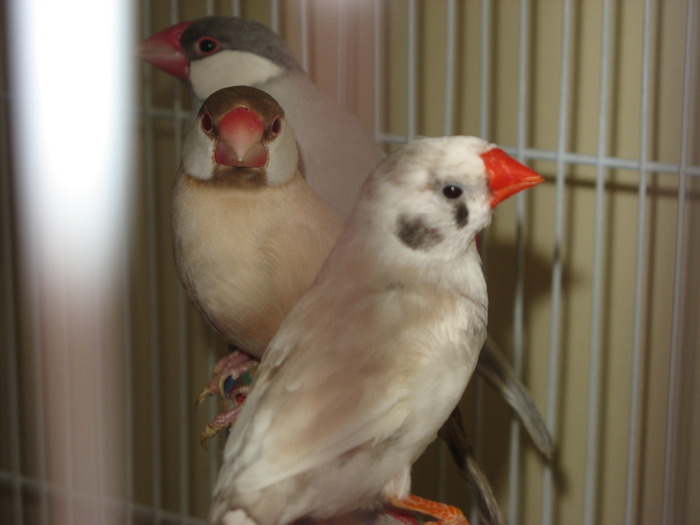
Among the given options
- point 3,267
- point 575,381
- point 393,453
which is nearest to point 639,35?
point 575,381

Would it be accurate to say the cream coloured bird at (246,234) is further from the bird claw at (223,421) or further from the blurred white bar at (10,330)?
the blurred white bar at (10,330)

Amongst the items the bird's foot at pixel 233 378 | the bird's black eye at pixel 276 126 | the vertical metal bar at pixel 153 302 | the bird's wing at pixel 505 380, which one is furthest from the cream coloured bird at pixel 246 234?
the vertical metal bar at pixel 153 302

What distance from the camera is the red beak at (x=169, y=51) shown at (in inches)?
36.6

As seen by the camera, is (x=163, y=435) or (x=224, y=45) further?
(x=163, y=435)

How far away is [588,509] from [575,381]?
0.24 m

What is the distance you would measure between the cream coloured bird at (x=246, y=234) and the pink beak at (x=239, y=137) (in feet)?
0.08

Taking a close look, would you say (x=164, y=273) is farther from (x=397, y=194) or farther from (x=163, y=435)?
(x=397, y=194)

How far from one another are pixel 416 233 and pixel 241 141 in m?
0.16

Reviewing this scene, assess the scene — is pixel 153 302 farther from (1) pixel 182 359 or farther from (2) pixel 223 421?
(2) pixel 223 421

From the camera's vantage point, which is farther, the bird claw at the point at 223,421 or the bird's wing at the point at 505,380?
the bird's wing at the point at 505,380

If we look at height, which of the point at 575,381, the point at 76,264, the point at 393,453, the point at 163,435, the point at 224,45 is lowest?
the point at 163,435

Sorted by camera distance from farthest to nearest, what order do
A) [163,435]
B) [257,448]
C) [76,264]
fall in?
[163,435], [257,448], [76,264]

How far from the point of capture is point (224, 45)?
937mm

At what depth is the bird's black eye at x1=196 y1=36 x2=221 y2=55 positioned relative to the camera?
936mm
